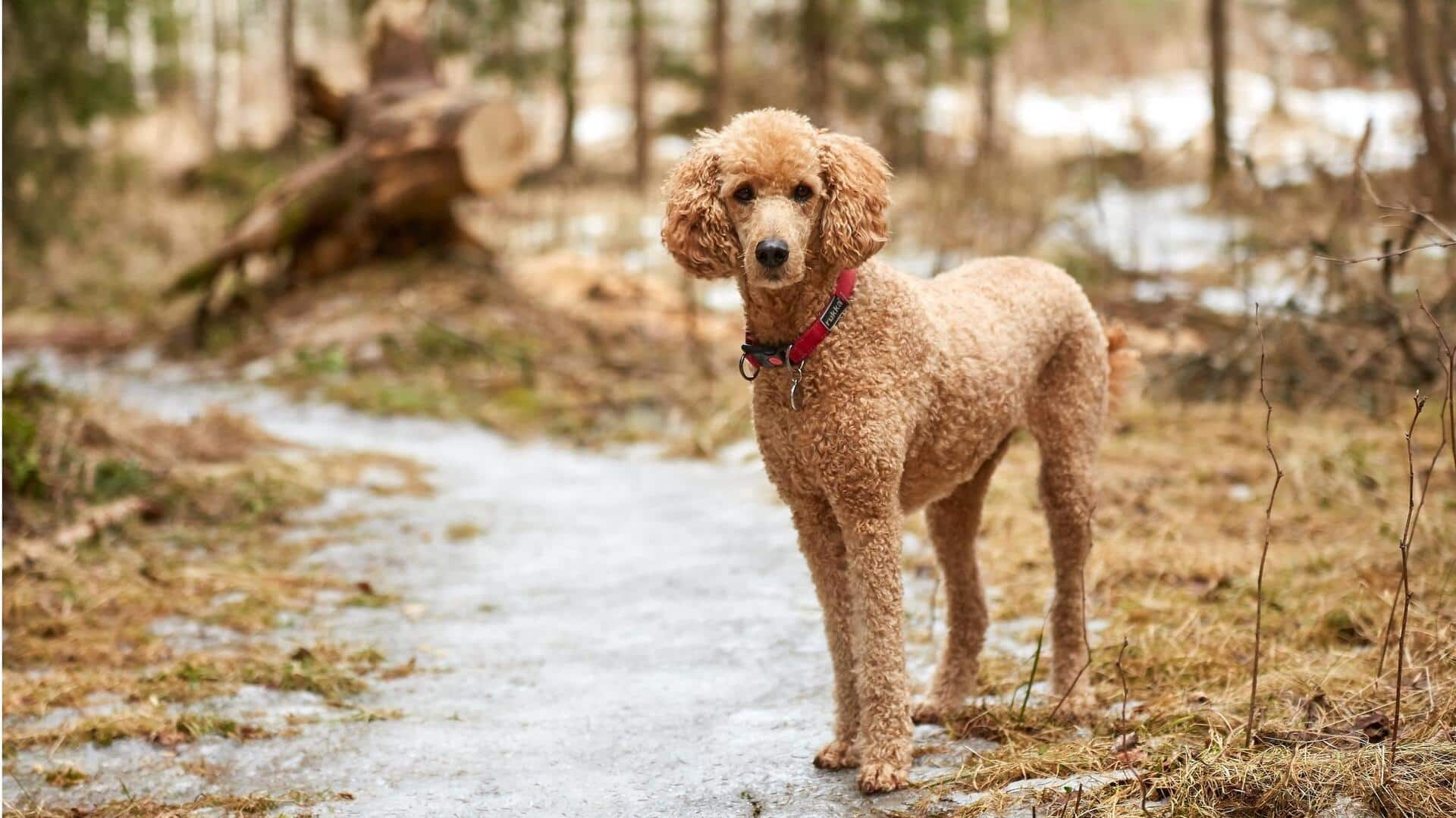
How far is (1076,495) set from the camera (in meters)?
3.99

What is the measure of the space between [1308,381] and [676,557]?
4175 millimetres

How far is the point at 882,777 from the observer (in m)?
3.29

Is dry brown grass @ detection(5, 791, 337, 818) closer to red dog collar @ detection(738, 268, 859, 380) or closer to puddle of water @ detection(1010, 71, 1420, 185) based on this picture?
red dog collar @ detection(738, 268, 859, 380)

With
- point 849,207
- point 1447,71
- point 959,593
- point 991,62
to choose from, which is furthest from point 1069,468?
point 991,62

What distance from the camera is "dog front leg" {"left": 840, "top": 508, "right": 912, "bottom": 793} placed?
3.35 m

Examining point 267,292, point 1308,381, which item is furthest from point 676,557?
point 267,292

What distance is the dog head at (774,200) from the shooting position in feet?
10.3

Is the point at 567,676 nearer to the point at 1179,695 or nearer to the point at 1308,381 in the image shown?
the point at 1179,695

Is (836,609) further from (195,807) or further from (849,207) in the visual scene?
(195,807)

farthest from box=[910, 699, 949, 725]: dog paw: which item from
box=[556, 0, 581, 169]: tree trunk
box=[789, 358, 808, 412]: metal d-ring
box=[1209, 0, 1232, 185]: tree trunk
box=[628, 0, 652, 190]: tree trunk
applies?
box=[556, 0, 581, 169]: tree trunk

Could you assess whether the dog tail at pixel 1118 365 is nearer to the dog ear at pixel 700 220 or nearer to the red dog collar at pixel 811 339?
the red dog collar at pixel 811 339

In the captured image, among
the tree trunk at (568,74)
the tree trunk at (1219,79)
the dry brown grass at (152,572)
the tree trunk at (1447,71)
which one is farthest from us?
the tree trunk at (568,74)

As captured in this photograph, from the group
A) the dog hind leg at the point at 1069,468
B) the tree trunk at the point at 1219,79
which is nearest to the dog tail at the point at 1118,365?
the dog hind leg at the point at 1069,468

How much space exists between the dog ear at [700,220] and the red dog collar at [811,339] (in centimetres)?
27
